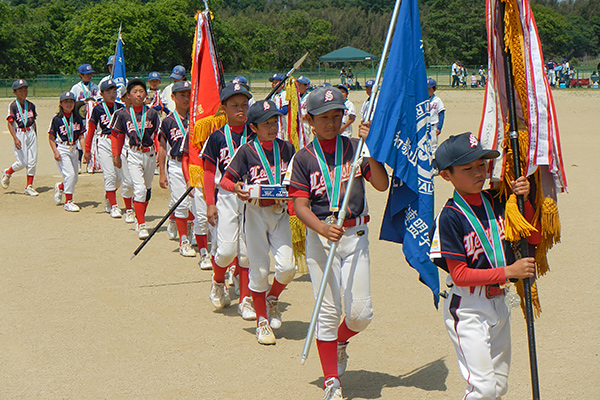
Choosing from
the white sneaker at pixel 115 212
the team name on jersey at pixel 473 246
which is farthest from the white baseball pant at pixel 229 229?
the white sneaker at pixel 115 212

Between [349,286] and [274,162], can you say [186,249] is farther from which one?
[349,286]

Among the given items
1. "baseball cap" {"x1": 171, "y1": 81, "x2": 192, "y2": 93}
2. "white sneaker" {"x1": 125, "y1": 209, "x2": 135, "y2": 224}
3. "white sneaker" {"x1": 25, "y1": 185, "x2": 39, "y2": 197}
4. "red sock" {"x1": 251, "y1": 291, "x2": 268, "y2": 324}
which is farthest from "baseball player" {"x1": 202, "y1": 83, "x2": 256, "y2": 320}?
"white sneaker" {"x1": 25, "y1": 185, "x2": 39, "y2": 197}

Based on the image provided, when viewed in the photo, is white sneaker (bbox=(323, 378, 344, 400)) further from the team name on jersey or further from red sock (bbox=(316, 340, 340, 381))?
the team name on jersey

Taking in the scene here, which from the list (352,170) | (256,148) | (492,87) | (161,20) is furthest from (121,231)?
(161,20)

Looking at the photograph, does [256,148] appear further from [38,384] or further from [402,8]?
[38,384]

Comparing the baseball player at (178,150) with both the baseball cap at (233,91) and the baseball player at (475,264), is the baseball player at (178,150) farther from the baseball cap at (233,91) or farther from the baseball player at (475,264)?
the baseball player at (475,264)

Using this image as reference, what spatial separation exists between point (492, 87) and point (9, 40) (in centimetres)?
5942

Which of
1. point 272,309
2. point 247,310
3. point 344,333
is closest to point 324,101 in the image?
point 344,333

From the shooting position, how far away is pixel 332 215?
556cm

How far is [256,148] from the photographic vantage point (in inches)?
276

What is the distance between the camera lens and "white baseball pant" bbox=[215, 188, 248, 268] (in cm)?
762

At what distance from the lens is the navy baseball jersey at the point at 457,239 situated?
4430 mm

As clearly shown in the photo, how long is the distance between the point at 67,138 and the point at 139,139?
10.3ft

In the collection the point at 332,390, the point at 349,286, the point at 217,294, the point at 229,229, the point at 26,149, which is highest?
the point at 349,286
